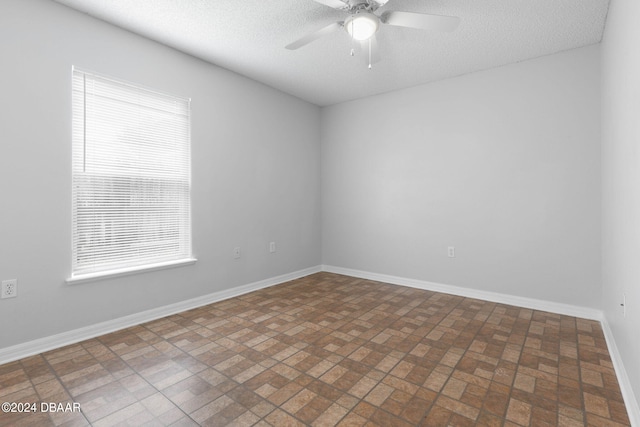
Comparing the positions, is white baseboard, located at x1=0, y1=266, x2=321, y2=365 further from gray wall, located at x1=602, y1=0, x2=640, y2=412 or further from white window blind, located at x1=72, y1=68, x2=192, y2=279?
gray wall, located at x1=602, y1=0, x2=640, y2=412

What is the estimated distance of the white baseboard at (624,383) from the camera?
153 cm

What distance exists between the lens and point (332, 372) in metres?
2.00

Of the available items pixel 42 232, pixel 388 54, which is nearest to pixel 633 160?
pixel 388 54

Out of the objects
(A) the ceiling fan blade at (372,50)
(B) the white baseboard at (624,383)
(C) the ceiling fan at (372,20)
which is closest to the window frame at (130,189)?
(C) the ceiling fan at (372,20)

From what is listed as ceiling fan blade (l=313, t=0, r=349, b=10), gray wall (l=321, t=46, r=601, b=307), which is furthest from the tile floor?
ceiling fan blade (l=313, t=0, r=349, b=10)

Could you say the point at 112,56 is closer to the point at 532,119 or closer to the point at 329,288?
the point at 329,288

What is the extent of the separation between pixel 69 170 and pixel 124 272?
3.03 feet

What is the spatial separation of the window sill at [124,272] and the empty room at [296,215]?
0.02 meters

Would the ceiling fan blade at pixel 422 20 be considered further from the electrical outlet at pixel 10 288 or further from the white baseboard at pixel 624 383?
the electrical outlet at pixel 10 288

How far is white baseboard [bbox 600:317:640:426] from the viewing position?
5.03 feet

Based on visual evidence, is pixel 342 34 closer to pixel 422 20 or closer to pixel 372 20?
pixel 372 20

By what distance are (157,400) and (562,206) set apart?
3.73m

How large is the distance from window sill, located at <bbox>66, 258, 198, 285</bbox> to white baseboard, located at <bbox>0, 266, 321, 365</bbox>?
382mm

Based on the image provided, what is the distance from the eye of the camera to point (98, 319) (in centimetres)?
256
